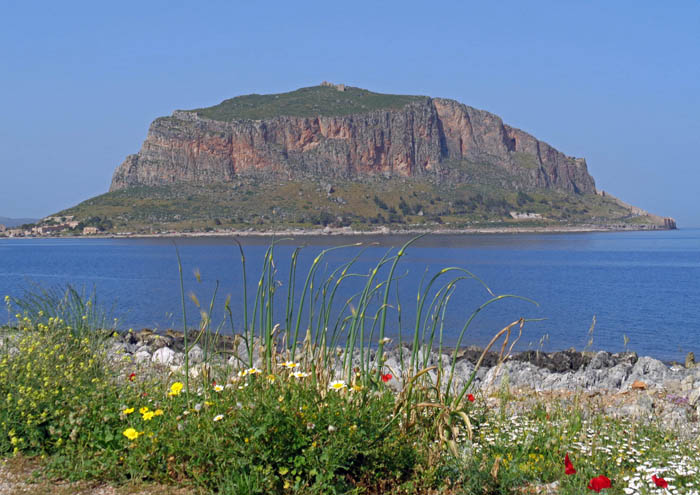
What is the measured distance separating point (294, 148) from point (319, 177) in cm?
1593

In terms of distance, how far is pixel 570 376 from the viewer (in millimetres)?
10727

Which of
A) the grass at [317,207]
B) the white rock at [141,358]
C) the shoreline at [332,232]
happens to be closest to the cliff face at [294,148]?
the grass at [317,207]

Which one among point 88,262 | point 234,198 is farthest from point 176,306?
point 234,198

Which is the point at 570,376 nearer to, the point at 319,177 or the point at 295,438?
the point at 295,438

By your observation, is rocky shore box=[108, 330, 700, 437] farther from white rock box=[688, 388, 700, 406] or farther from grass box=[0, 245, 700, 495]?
grass box=[0, 245, 700, 495]

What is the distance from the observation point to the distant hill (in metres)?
140

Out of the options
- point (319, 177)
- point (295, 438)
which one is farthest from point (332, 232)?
point (295, 438)

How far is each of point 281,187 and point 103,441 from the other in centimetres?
15334

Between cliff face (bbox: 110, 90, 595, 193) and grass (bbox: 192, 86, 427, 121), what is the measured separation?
311cm

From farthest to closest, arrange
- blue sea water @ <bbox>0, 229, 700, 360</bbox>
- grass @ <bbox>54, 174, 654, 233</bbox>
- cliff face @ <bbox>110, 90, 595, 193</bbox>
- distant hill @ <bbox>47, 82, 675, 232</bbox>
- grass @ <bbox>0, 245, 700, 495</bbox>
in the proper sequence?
1. cliff face @ <bbox>110, 90, 595, 193</bbox>
2. distant hill @ <bbox>47, 82, 675, 232</bbox>
3. grass @ <bbox>54, 174, 654, 233</bbox>
4. blue sea water @ <bbox>0, 229, 700, 360</bbox>
5. grass @ <bbox>0, 245, 700, 495</bbox>

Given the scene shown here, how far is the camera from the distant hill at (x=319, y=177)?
140 metres

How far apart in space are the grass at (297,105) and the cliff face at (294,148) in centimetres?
311

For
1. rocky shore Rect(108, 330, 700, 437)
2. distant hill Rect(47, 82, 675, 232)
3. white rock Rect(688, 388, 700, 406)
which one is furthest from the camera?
distant hill Rect(47, 82, 675, 232)

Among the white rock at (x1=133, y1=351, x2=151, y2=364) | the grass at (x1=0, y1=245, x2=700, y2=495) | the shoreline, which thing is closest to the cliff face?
the shoreline
